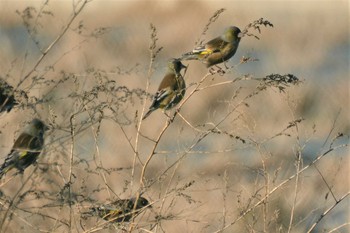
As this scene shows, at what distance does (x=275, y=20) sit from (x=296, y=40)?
0.63 m

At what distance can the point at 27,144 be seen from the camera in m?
6.57

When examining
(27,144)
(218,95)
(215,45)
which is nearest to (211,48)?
(215,45)

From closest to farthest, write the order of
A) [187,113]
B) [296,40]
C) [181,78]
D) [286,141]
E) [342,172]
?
1. [181,78]
2. [342,172]
3. [286,141]
4. [187,113]
5. [296,40]

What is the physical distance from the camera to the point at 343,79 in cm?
1759

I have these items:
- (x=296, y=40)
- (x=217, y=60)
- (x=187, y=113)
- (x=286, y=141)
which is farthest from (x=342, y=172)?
(x=296, y=40)

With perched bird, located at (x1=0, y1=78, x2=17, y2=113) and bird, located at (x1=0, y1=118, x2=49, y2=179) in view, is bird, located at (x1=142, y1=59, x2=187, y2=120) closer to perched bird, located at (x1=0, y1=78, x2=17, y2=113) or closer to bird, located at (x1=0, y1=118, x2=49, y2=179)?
bird, located at (x1=0, y1=118, x2=49, y2=179)

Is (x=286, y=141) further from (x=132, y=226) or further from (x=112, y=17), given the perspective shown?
(x=132, y=226)

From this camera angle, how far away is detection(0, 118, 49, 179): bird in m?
6.45

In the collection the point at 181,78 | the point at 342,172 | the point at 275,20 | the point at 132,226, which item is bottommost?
the point at 132,226

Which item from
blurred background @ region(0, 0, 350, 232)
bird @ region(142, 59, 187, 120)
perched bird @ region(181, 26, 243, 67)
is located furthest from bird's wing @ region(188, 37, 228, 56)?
blurred background @ region(0, 0, 350, 232)

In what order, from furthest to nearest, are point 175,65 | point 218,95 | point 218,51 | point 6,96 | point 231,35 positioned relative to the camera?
1. point 218,95
2. point 175,65
3. point 231,35
4. point 218,51
5. point 6,96

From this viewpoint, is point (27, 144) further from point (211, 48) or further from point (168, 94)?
point (211, 48)

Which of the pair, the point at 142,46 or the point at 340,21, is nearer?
the point at 142,46

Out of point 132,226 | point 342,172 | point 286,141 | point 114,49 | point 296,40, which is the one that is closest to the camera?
point 132,226
